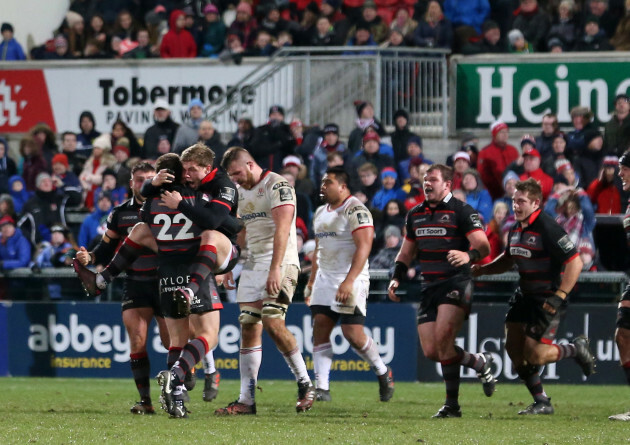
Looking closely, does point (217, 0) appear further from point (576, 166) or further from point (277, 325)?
point (277, 325)

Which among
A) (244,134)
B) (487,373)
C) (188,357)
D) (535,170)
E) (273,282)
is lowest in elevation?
(487,373)

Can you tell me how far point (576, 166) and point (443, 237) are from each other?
726 cm

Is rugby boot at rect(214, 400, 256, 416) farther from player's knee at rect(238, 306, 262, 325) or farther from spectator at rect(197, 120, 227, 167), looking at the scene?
spectator at rect(197, 120, 227, 167)

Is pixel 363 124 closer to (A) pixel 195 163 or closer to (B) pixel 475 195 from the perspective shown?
(B) pixel 475 195

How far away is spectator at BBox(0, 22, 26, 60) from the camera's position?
24734 mm

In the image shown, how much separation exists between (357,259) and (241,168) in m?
1.74

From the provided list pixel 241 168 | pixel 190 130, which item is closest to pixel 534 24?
pixel 190 130

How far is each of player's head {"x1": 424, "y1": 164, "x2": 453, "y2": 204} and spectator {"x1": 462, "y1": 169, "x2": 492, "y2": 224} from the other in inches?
235

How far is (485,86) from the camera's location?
69.0 feet

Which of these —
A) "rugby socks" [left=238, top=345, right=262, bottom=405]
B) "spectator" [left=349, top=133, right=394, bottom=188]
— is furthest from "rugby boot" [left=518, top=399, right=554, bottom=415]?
"spectator" [left=349, top=133, right=394, bottom=188]

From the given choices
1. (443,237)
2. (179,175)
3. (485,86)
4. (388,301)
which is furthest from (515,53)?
(179,175)

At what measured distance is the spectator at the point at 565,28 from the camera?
21203 millimetres

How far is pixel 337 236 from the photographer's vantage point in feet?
44.4

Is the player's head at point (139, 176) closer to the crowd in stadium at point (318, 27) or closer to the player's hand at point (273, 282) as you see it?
the player's hand at point (273, 282)
